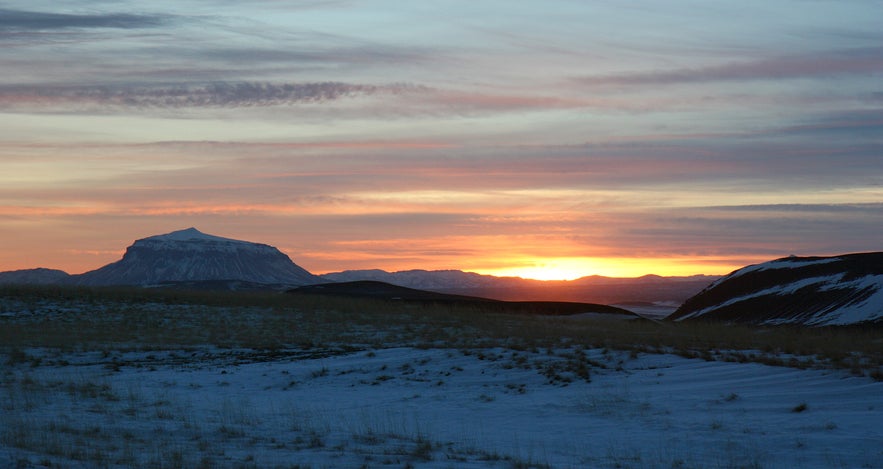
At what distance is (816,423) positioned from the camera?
13922mm

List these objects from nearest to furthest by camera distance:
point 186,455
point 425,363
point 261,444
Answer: point 186,455
point 261,444
point 425,363

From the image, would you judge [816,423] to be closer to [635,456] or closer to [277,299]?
[635,456]

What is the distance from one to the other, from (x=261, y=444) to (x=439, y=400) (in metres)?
6.10

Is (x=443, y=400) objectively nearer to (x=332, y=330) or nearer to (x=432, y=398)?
(x=432, y=398)

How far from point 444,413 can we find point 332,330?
19.7 m

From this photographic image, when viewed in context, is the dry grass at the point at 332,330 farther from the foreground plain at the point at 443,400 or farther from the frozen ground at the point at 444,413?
the frozen ground at the point at 444,413

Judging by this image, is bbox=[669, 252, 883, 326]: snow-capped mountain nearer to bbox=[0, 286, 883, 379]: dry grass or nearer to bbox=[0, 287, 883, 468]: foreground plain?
bbox=[0, 286, 883, 379]: dry grass

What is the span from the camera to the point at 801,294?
47.8 m

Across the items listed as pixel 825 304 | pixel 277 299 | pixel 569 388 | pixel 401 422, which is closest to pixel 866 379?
pixel 569 388

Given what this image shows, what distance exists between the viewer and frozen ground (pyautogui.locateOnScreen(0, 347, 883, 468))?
12.5m

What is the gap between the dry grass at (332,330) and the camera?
23.9 metres

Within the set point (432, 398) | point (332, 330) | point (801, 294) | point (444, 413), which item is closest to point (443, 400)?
point (432, 398)

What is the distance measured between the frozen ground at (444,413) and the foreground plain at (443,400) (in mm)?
57

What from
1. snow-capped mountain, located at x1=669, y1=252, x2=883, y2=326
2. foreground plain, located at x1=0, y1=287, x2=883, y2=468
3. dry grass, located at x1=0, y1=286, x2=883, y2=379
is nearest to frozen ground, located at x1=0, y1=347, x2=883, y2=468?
foreground plain, located at x1=0, y1=287, x2=883, y2=468
